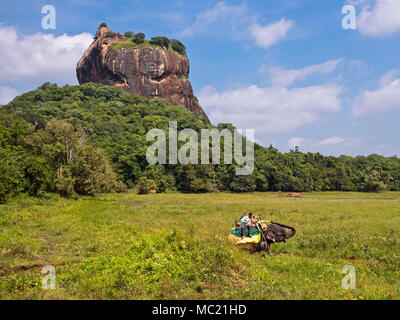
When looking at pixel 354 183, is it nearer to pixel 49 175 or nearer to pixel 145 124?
pixel 145 124

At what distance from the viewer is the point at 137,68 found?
402 ft

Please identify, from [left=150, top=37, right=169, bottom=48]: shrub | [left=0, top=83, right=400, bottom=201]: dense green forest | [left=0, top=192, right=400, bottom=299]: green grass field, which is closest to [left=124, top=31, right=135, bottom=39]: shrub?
[left=150, top=37, right=169, bottom=48]: shrub

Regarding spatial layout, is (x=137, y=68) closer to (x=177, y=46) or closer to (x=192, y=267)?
(x=177, y=46)

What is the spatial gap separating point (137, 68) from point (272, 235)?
12273cm

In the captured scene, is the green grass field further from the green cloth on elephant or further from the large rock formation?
the large rock formation

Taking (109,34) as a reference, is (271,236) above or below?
below

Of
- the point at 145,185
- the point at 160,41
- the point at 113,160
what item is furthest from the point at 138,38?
the point at 145,185

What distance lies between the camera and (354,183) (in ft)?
255

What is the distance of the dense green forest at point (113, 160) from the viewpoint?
3112 centimetres

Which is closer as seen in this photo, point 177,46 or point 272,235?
point 272,235

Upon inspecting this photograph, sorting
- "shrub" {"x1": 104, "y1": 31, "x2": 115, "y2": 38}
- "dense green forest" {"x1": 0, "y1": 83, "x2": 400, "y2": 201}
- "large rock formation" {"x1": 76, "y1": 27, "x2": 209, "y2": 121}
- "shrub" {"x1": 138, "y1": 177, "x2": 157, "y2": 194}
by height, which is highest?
"shrub" {"x1": 104, "y1": 31, "x2": 115, "y2": 38}

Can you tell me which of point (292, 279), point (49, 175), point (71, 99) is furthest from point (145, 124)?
point (292, 279)

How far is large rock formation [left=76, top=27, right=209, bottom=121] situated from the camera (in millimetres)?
121188

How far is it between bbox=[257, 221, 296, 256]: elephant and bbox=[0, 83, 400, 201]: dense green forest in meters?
20.7
